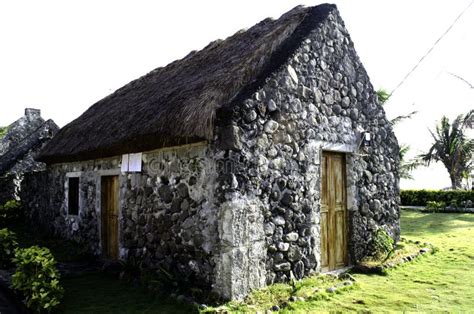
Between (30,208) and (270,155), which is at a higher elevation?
(270,155)

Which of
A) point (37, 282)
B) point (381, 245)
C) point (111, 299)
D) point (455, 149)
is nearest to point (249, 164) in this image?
point (111, 299)

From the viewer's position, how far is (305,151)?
20.2 ft

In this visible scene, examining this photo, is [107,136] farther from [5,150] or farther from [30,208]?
[5,150]

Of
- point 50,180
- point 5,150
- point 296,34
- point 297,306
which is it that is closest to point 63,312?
point 297,306

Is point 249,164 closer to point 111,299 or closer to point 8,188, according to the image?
point 111,299

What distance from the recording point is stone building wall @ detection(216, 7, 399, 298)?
5301mm

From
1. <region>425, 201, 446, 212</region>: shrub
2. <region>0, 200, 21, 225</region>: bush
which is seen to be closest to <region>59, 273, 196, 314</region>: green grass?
<region>0, 200, 21, 225</region>: bush

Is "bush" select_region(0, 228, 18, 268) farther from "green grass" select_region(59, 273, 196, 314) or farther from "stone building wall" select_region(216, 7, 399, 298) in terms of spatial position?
"stone building wall" select_region(216, 7, 399, 298)

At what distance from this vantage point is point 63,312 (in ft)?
16.5

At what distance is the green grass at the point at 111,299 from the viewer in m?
5.04

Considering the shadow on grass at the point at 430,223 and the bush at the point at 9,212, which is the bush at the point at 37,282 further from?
the shadow on grass at the point at 430,223

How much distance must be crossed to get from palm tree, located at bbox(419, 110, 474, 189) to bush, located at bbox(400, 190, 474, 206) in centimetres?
441

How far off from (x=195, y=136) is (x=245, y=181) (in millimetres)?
887

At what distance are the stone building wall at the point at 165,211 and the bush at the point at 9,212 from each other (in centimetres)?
482
